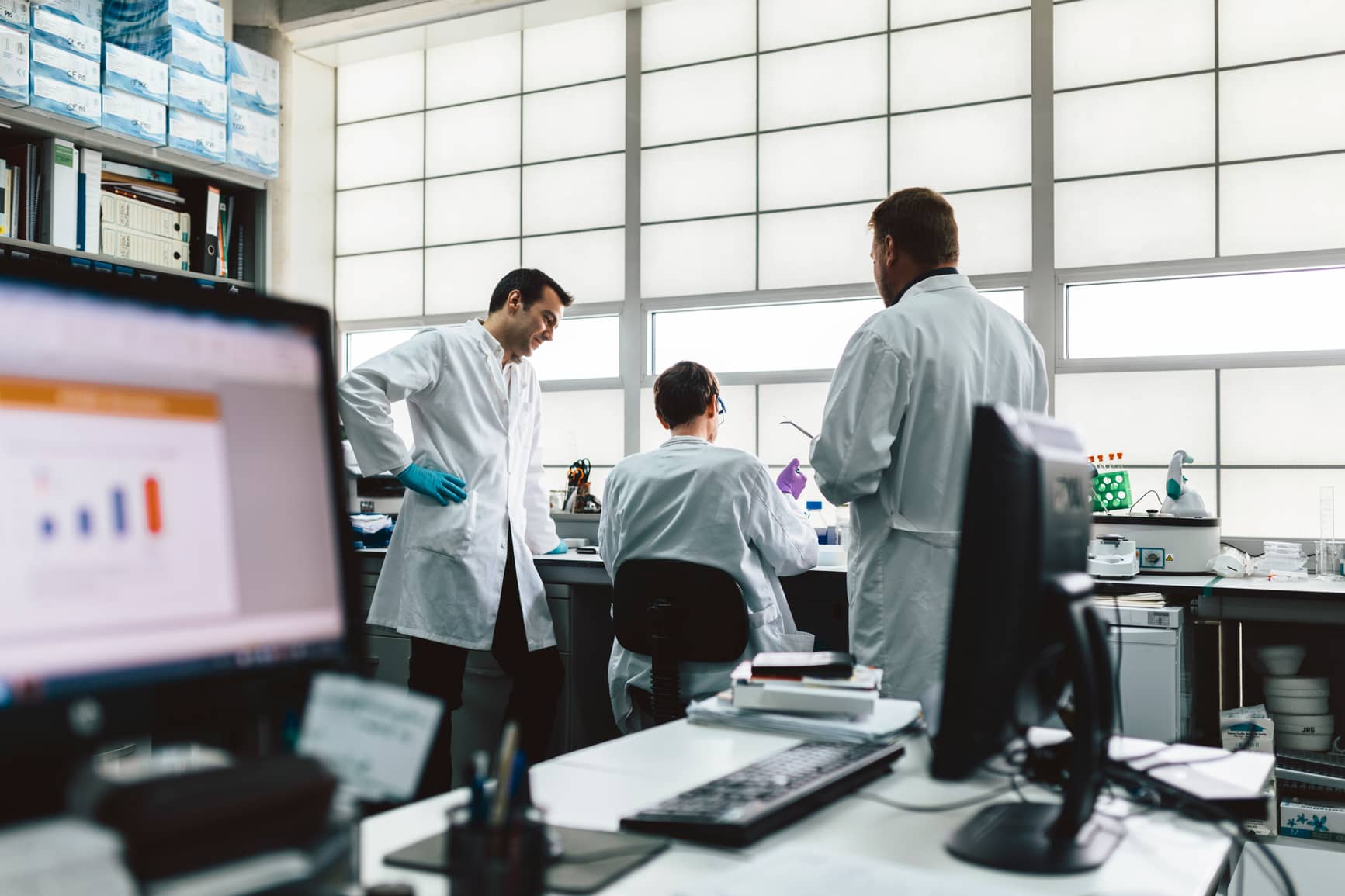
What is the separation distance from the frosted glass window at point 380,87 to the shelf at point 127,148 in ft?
2.75

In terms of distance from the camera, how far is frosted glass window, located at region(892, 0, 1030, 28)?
3.52m

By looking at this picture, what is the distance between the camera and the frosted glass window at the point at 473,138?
14.4 ft

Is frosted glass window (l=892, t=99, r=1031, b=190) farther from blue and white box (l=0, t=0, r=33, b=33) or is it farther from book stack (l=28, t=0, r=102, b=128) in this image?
blue and white box (l=0, t=0, r=33, b=33)

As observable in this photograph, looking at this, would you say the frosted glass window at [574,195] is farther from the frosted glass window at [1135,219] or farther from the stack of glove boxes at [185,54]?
the frosted glass window at [1135,219]

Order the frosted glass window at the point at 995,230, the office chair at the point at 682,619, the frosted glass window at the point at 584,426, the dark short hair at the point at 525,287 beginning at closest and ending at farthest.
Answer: the office chair at the point at 682,619
the dark short hair at the point at 525,287
the frosted glass window at the point at 995,230
the frosted glass window at the point at 584,426

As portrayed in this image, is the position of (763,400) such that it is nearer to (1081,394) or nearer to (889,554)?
(1081,394)

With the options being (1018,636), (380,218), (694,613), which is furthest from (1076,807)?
(380,218)

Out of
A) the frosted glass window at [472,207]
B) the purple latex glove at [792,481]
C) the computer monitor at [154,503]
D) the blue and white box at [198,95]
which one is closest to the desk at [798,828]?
the computer monitor at [154,503]

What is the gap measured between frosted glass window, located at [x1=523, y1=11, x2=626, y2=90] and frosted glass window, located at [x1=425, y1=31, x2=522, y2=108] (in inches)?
2.9

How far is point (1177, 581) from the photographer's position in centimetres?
242

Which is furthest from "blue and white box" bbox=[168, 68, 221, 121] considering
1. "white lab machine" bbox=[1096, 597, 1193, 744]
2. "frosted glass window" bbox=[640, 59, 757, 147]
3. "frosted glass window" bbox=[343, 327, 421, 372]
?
"white lab machine" bbox=[1096, 597, 1193, 744]

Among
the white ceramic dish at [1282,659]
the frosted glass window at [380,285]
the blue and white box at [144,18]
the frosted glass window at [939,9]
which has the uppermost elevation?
the frosted glass window at [939,9]

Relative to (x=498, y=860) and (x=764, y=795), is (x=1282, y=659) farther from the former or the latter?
(x=498, y=860)

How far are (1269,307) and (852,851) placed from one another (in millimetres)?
2954
